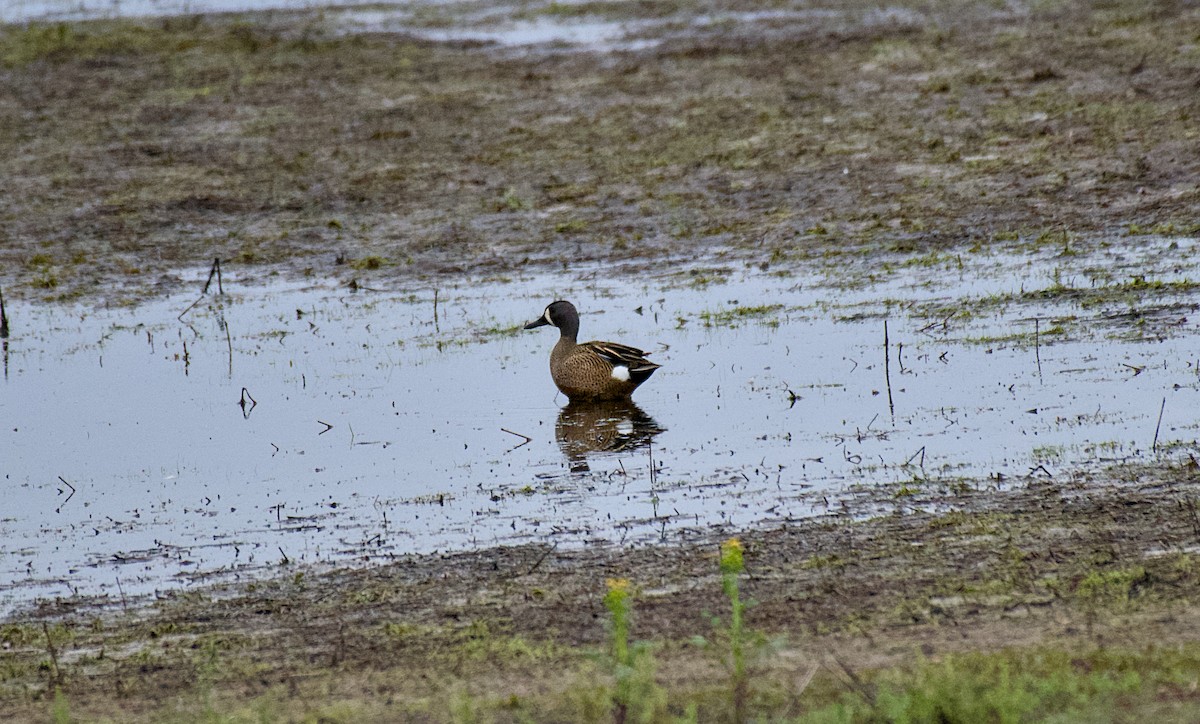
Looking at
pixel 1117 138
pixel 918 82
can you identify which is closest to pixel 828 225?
pixel 1117 138

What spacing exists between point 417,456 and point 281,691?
12.6 ft

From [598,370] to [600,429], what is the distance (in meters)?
0.58

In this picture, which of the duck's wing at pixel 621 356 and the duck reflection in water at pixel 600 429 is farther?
the duck's wing at pixel 621 356

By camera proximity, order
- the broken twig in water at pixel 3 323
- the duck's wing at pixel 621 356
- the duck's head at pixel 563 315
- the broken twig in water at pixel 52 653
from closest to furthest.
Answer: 1. the broken twig in water at pixel 52 653
2. the duck's wing at pixel 621 356
3. the duck's head at pixel 563 315
4. the broken twig in water at pixel 3 323

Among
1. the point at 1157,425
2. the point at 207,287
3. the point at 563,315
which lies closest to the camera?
the point at 1157,425

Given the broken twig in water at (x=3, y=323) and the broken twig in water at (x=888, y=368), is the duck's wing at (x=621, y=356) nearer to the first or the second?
the broken twig in water at (x=888, y=368)

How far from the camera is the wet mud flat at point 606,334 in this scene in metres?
6.25

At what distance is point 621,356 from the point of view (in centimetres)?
1076

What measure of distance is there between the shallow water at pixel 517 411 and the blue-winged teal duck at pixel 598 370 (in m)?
0.17

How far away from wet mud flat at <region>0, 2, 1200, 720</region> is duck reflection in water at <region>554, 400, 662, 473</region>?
2.6 inches

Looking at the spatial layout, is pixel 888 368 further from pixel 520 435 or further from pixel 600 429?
pixel 520 435

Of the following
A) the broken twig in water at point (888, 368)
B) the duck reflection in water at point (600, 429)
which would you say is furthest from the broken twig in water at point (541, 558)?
the broken twig in water at point (888, 368)

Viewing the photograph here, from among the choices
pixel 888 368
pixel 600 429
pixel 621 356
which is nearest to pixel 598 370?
pixel 621 356

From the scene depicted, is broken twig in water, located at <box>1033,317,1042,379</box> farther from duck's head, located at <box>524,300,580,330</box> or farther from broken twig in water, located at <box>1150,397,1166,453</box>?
duck's head, located at <box>524,300,580,330</box>
